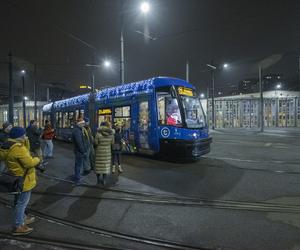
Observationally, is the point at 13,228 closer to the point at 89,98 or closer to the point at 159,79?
the point at 159,79

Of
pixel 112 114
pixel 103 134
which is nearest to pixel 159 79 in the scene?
pixel 112 114

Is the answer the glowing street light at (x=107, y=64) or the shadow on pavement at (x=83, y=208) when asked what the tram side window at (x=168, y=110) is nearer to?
the shadow on pavement at (x=83, y=208)

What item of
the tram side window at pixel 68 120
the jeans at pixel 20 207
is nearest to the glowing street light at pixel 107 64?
the tram side window at pixel 68 120

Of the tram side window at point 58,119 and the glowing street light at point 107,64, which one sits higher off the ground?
the glowing street light at point 107,64

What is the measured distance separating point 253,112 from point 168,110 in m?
36.1

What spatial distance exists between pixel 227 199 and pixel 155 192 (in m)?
1.77

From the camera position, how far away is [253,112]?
45.3 meters

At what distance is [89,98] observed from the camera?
1784 centimetres

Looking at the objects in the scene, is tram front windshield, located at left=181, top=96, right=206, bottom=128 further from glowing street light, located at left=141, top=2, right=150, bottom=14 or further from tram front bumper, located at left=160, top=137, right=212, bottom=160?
glowing street light, located at left=141, top=2, right=150, bottom=14

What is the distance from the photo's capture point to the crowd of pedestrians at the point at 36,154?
5.23 metres

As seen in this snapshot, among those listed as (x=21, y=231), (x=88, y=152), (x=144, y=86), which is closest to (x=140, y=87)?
(x=144, y=86)

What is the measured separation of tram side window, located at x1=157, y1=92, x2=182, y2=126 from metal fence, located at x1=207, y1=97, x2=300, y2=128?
32.9 meters

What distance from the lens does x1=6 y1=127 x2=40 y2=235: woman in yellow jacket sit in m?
5.20

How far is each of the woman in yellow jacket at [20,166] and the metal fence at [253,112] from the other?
40051 mm
